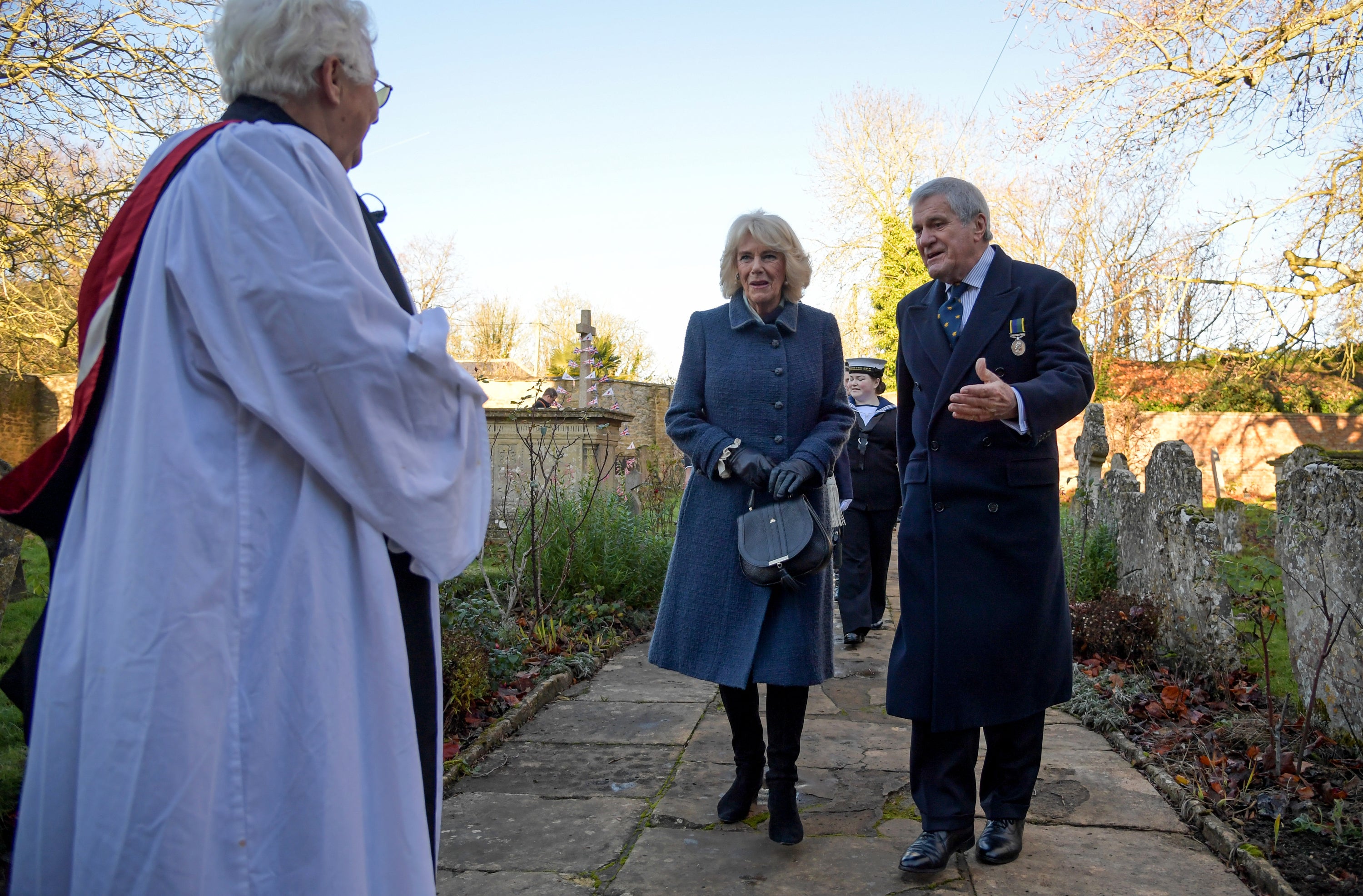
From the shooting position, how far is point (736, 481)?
3.23 metres

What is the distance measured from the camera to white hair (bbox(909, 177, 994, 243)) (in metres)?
2.96

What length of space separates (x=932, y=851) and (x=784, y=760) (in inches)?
19.7

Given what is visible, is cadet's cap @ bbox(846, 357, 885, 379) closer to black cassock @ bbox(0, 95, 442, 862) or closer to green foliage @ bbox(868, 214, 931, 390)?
black cassock @ bbox(0, 95, 442, 862)

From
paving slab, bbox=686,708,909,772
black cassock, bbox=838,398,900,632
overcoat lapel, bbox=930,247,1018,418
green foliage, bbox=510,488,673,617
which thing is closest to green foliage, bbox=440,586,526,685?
green foliage, bbox=510,488,673,617

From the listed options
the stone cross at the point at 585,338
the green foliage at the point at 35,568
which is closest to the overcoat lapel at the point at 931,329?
the green foliage at the point at 35,568

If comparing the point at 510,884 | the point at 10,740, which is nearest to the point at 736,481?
the point at 510,884

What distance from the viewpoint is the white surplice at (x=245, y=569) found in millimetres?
1397

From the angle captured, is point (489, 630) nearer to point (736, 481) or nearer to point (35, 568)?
point (736, 481)

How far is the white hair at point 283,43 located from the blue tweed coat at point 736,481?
175 centimetres

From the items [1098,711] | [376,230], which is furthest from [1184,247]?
[376,230]

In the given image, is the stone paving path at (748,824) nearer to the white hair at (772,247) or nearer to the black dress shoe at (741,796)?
the black dress shoe at (741,796)

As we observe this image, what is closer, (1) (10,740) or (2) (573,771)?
(1) (10,740)

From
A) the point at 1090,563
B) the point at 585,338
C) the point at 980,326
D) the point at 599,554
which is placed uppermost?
the point at 585,338

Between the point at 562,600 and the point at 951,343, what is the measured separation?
13.3 ft
